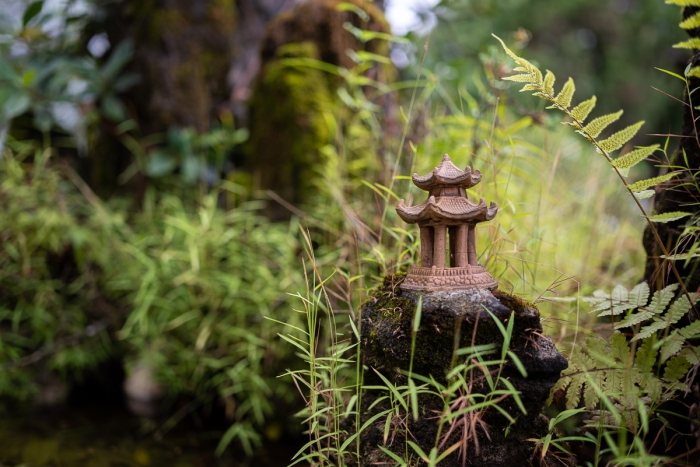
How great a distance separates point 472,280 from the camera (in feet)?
3.84

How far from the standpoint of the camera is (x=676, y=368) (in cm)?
106

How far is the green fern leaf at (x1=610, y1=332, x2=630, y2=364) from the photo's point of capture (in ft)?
3.67

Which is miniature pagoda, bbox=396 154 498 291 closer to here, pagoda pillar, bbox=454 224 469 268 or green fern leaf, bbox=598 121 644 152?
pagoda pillar, bbox=454 224 469 268

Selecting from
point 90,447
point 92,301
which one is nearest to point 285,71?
point 92,301

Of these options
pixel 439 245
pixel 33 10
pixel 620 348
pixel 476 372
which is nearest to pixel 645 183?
pixel 620 348

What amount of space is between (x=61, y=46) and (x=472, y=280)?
12.3 ft

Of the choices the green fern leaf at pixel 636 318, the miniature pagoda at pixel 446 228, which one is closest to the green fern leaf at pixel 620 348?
the green fern leaf at pixel 636 318

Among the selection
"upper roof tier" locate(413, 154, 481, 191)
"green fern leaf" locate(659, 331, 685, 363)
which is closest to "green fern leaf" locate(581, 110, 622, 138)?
"upper roof tier" locate(413, 154, 481, 191)

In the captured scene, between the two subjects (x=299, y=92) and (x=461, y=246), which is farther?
(x=299, y=92)

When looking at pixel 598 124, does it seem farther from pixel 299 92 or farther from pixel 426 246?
pixel 299 92

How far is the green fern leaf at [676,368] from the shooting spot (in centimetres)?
105

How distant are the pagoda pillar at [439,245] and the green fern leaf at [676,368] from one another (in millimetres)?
566

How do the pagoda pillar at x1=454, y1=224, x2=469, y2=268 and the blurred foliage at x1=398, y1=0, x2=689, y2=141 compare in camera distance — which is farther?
the blurred foliage at x1=398, y1=0, x2=689, y2=141

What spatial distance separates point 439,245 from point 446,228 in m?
0.05
